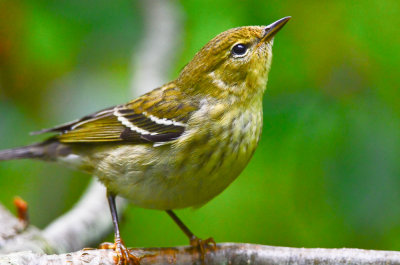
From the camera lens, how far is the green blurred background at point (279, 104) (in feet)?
11.9

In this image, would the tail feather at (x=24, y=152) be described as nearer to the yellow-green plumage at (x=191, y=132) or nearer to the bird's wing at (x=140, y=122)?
the bird's wing at (x=140, y=122)

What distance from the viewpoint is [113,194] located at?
13.4 feet

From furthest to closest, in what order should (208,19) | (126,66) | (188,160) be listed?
1. (126,66)
2. (208,19)
3. (188,160)

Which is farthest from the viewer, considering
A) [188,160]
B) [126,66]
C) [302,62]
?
[126,66]

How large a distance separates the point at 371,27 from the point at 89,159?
244 cm

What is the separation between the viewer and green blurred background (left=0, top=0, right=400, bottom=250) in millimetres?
3623

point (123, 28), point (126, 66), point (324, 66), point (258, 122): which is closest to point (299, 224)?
point (258, 122)

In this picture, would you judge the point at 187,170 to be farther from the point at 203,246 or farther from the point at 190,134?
the point at 203,246

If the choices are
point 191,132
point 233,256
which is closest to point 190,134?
point 191,132

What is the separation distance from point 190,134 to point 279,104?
2.45 ft

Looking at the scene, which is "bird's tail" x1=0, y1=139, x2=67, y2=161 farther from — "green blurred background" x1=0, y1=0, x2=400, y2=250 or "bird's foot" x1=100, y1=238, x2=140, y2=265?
"bird's foot" x1=100, y1=238, x2=140, y2=265

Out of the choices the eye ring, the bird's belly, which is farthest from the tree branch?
the eye ring

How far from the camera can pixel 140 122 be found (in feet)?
13.7

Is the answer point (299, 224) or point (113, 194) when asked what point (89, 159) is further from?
point (299, 224)
